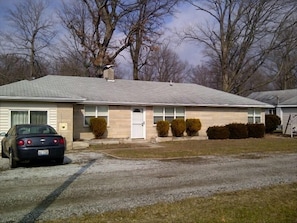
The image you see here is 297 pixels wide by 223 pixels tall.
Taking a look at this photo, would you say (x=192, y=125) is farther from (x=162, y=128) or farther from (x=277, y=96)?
(x=277, y=96)

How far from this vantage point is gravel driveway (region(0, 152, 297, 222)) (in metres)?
6.82

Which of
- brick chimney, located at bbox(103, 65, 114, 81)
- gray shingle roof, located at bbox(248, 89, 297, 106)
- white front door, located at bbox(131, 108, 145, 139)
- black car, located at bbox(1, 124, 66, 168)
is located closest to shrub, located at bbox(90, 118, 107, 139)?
white front door, located at bbox(131, 108, 145, 139)

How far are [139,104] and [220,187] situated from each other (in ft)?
46.6

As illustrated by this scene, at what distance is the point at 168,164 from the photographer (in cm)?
Result: 1267

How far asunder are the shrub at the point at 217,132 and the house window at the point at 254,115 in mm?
4652

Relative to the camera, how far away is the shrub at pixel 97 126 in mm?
20703

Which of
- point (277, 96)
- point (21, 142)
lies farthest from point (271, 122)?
point (21, 142)

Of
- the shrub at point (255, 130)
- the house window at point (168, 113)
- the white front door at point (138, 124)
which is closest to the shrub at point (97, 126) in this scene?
the white front door at point (138, 124)

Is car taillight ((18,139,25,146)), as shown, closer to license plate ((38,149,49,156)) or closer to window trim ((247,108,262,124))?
license plate ((38,149,49,156))

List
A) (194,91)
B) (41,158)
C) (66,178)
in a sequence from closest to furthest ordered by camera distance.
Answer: (66,178) < (41,158) < (194,91)

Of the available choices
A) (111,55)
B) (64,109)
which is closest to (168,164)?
(64,109)

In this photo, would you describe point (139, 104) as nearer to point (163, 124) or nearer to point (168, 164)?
point (163, 124)

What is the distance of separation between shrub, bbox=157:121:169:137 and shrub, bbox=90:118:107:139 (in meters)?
3.85

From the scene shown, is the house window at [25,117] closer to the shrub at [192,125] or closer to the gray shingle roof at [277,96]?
the shrub at [192,125]
